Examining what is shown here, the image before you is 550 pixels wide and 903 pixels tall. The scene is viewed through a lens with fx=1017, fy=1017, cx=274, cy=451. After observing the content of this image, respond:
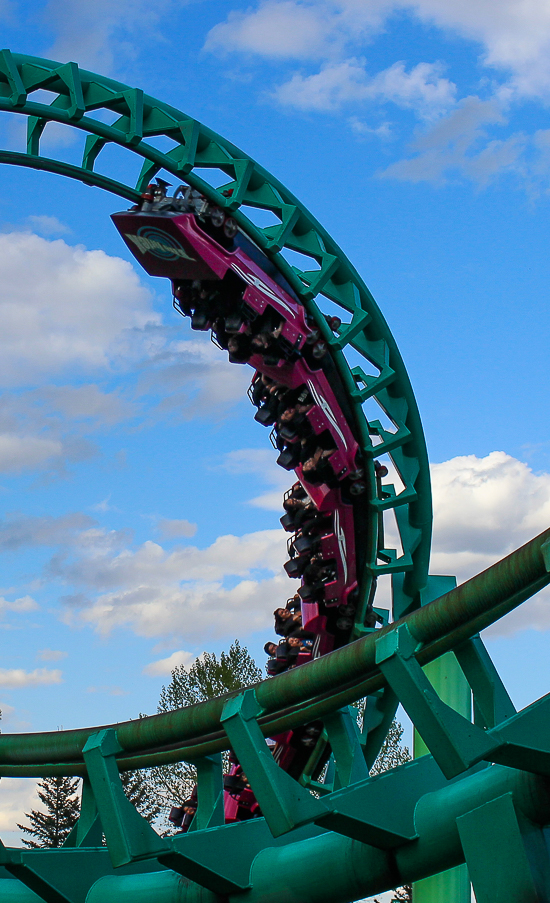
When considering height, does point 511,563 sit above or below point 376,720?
below

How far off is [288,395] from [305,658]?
9.81ft

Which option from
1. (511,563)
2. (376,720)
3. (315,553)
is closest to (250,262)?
(315,553)

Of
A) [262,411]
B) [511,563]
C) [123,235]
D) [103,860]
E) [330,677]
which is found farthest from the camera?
[262,411]

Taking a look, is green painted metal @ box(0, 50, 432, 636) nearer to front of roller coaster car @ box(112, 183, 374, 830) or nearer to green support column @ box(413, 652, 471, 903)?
front of roller coaster car @ box(112, 183, 374, 830)

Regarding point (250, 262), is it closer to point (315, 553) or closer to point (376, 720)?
point (315, 553)

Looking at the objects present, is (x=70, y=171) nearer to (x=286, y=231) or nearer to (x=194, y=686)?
(x=286, y=231)

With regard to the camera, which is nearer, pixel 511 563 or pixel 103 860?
pixel 511 563

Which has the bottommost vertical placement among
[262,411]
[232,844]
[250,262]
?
[232,844]

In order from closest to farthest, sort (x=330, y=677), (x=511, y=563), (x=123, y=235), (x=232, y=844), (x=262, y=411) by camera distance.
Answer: (x=511, y=563) → (x=330, y=677) → (x=232, y=844) → (x=123, y=235) → (x=262, y=411)

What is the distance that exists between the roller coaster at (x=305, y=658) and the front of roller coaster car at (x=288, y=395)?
0.07ft

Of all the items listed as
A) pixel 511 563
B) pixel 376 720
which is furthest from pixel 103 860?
pixel 376 720

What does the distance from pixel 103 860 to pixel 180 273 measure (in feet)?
21.6

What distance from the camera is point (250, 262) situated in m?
10.4

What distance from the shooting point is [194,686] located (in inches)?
Answer: 960
